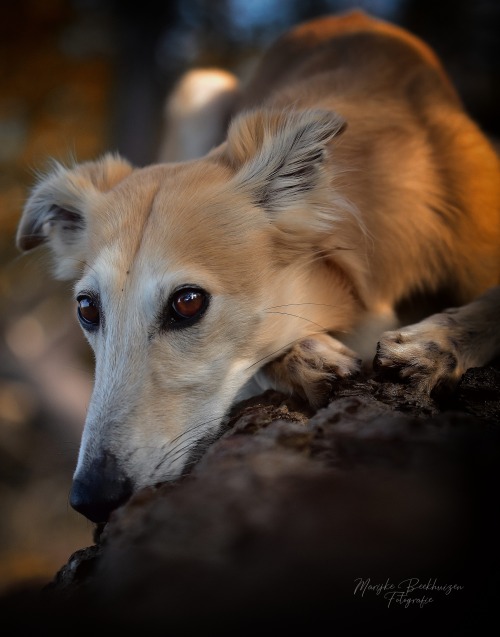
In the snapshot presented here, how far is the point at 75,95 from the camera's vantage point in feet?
18.0

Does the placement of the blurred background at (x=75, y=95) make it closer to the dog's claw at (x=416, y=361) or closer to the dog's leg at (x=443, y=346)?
the dog's leg at (x=443, y=346)

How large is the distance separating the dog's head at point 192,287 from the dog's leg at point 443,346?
32 centimetres

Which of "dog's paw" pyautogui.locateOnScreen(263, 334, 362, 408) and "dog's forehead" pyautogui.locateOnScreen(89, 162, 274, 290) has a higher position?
"dog's forehead" pyautogui.locateOnScreen(89, 162, 274, 290)

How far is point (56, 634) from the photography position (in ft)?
3.37

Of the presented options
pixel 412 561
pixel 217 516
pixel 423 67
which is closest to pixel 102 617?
pixel 217 516

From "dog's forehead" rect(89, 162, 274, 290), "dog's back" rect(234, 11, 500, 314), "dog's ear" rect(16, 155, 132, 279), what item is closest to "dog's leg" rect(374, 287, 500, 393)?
"dog's back" rect(234, 11, 500, 314)

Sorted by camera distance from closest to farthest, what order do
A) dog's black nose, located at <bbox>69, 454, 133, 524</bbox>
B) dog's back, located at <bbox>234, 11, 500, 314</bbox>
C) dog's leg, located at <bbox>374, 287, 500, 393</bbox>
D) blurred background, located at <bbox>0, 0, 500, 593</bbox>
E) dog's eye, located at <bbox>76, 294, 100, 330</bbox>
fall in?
dog's black nose, located at <bbox>69, 454, 133, 524</bbox> → dog's leg, located at <bbox>374, 287, 500, 393</bbox> → dog's eye, located at <bbox>76, 294, 100, 330</bbox> → dog's back, located at <bbox>234, 11, 500, 314</bbox> → blurred background, located at <bbox>0, 0, 500, 593</bbox>

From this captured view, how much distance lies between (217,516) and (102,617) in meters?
0.24

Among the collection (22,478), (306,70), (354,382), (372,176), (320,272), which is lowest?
(22,478)

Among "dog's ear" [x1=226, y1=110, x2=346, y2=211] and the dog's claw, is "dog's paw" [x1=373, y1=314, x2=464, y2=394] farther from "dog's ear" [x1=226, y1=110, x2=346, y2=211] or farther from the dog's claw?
"dog's ear" [x1=226, y1=110, x2=346, y2=211]

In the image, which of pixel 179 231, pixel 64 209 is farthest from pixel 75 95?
pixel 179 231

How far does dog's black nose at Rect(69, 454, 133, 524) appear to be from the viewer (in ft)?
4.74

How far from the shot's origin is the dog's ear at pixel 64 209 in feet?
7.02

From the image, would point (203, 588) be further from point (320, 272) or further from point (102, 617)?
→ point (320, 272)
